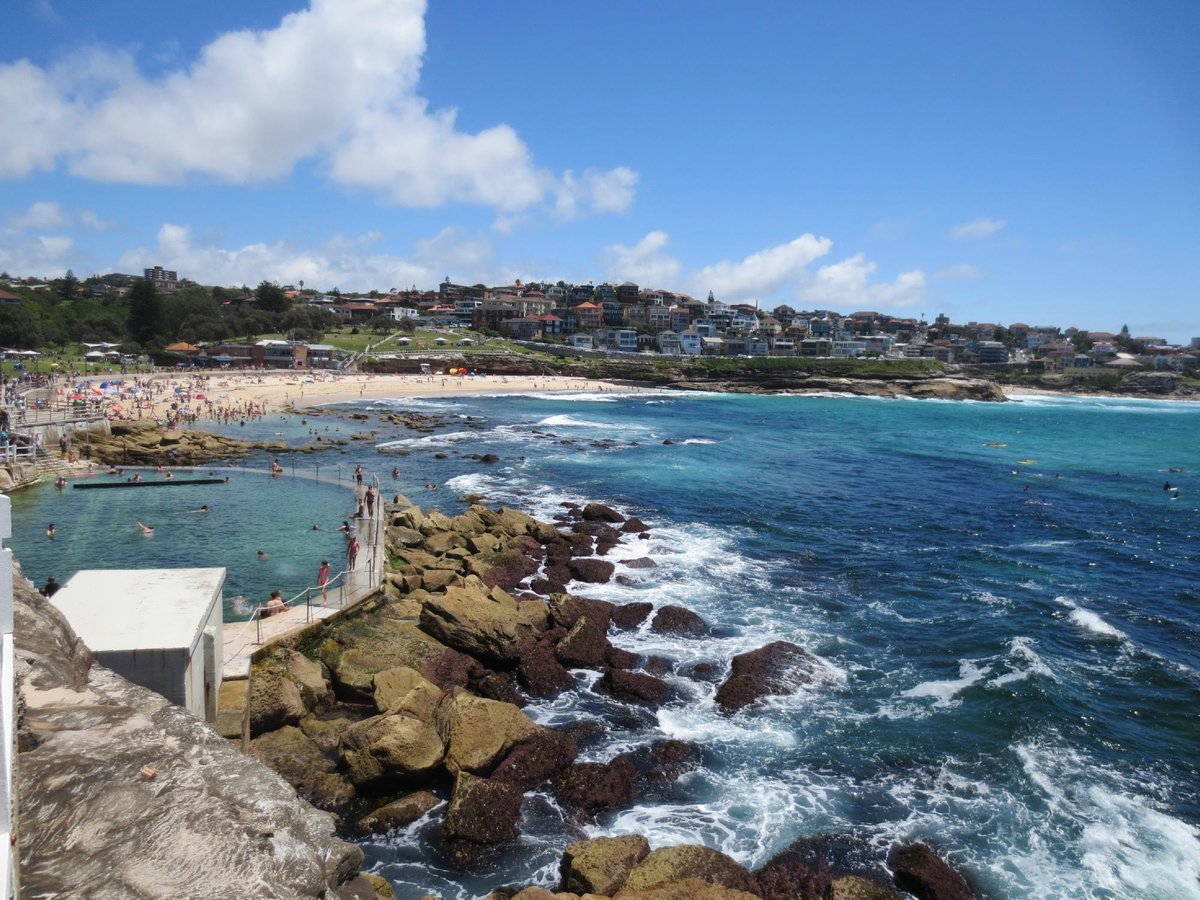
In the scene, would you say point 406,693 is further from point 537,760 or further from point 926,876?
point 926,876

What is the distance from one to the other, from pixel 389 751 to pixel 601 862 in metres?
4.05

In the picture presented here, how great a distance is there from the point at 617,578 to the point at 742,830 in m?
12.3

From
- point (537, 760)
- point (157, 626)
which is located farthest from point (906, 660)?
point (157, 626)

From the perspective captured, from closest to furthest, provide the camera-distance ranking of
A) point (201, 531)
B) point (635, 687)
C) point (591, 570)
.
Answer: point (635, 687) → point (591, 570) → point (201, 531)

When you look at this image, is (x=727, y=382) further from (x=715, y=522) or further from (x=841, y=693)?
(x=841, y=693)

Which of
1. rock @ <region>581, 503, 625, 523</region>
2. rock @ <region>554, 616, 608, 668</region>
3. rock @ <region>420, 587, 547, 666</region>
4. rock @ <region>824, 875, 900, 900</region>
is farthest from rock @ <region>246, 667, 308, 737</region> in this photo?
rock @ <region>581, 503, 625, 523</region>

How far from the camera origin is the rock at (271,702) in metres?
12.5

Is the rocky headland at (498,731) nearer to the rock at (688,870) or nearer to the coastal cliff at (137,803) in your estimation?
the rock at (688,870)

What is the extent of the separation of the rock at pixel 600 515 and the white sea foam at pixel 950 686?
15.3 m

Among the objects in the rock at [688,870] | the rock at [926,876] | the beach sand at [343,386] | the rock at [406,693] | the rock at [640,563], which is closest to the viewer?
the rock at [688,870]

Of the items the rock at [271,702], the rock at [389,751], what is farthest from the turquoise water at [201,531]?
the rock at [389,751]

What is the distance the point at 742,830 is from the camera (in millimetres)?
11969

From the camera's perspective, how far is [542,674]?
1670 centimetres

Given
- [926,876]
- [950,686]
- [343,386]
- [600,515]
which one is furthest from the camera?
[343,386]
